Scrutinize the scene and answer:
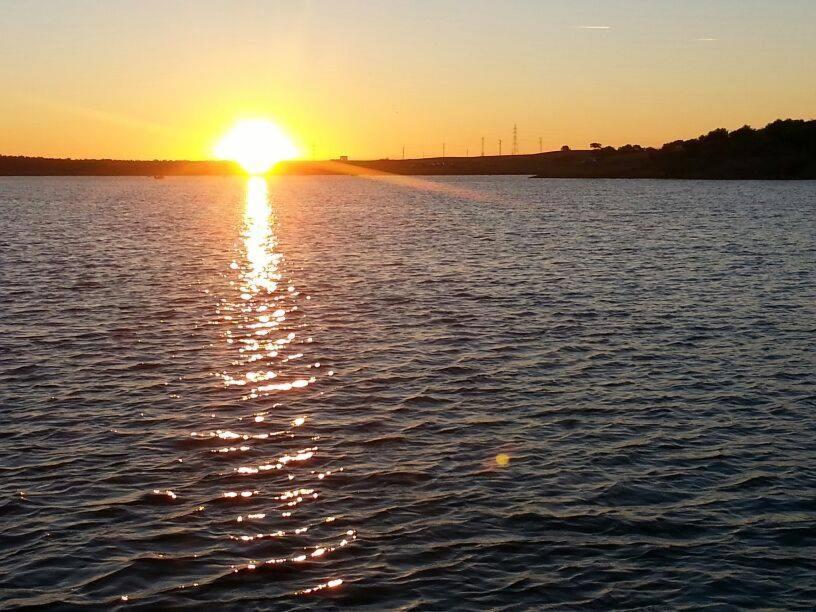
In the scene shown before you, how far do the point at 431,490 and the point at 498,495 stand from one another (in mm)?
1373

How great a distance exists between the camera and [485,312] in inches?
1682

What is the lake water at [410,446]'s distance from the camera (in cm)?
1605

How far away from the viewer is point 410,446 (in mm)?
22719

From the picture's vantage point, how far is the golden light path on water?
17406mm

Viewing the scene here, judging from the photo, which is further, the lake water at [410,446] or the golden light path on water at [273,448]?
the golden light path on water at [273,448]

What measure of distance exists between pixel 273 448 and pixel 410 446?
3.21 meters

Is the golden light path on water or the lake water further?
the golden light path on water

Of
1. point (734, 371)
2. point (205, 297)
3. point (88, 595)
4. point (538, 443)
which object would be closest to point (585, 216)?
point (205, 297)

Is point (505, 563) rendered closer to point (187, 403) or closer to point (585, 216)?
point (187, 403)

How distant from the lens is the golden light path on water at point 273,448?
1741cm

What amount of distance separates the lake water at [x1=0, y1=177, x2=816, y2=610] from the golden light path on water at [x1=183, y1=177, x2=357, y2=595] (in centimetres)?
8

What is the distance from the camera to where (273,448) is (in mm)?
22688

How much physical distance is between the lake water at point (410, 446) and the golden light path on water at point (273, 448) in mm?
83

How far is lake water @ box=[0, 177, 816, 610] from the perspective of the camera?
52.6 ft
